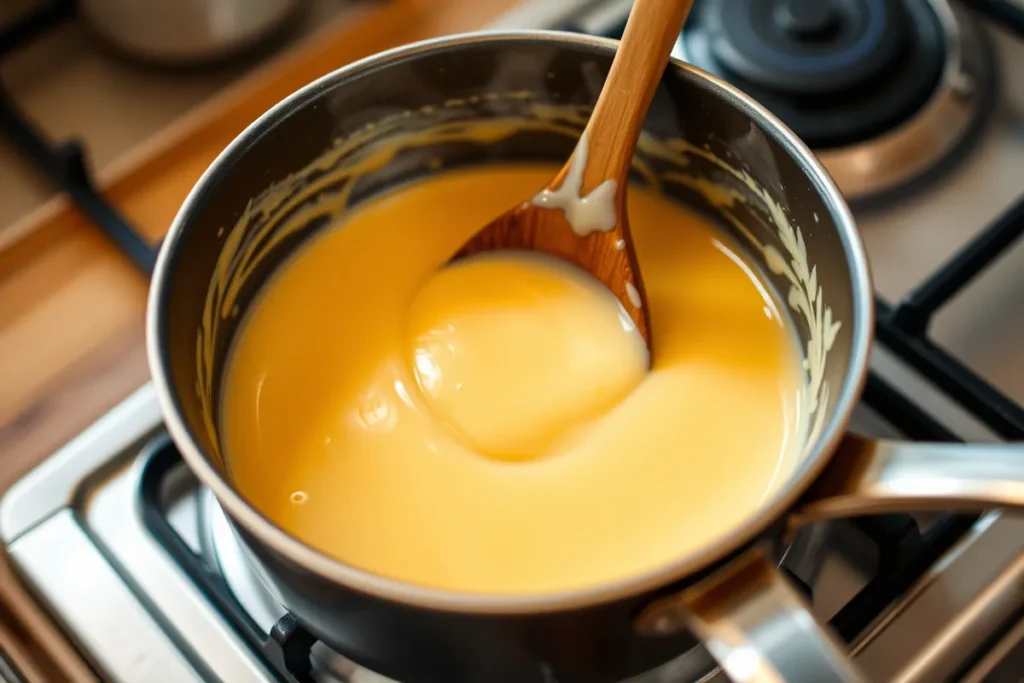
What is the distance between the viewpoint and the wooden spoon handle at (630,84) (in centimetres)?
54

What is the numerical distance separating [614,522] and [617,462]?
42 mm

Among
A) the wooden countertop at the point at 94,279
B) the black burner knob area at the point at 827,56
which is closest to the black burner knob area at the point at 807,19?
the black burner knob area at the point at 827,56

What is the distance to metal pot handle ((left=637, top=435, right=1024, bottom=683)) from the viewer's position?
14.5 inches

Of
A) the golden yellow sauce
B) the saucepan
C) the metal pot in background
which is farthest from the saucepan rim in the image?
the metal pot in background

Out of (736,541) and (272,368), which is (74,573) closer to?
(272,368)

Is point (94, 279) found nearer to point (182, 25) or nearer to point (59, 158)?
point (59, 158)

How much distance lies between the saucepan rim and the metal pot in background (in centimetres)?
25

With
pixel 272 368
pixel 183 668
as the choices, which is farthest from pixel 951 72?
pixel 183 668

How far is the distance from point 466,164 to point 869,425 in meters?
0.33

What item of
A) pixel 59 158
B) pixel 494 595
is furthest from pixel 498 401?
pixel 59 158

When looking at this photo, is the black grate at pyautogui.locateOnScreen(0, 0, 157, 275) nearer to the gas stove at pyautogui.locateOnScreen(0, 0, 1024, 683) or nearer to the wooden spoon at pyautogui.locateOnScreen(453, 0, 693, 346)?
the gas stove at pyautogui.locateOnScreen(0, 0, 1024, 683)

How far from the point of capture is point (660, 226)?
2.36 ft

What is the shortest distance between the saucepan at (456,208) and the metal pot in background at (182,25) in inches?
7.4

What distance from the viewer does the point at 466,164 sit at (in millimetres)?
737
